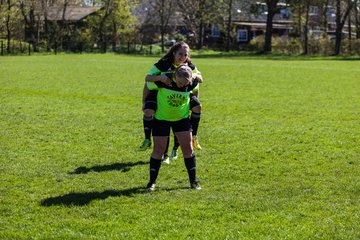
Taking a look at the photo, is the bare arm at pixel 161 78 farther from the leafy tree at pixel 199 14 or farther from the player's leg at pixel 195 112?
the leafy tree at pixel 199 14

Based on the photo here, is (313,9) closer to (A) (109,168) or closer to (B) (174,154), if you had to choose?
(B) (174,154)

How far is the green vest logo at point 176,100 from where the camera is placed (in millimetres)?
7301

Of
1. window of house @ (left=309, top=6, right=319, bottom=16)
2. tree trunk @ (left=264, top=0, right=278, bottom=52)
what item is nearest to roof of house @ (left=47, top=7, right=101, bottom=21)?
tree trunk @ (left=264, top=0, right=278, bottom=52)

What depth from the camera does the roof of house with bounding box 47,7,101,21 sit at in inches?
2719

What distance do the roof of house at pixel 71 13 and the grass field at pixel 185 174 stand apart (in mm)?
53528

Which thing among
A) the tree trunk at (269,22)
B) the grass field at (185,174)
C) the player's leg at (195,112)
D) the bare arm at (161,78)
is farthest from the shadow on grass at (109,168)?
the tree trunk at (269,22)

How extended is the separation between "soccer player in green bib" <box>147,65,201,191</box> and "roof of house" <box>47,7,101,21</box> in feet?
209

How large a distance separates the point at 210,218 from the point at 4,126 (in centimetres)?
808

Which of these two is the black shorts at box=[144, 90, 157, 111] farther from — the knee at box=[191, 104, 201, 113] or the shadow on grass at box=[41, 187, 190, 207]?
the shadow on grass at box=[41, 187, 190, 207]

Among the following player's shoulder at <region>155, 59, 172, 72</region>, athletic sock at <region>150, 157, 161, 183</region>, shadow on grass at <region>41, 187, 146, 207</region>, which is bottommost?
shadow on grass at <region>41, 187, 146, 207</region>

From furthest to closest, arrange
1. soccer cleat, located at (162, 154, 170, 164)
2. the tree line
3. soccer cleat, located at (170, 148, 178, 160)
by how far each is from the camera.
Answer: the tree line, soccer cleat, located at (170, 148, 178, 160), soccer cleat, located at (162, 154, 170, 164)

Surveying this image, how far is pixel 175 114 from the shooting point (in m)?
7.40

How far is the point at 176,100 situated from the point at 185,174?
5.86ft

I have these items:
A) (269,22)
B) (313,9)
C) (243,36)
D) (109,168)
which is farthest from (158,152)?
(243,36)
